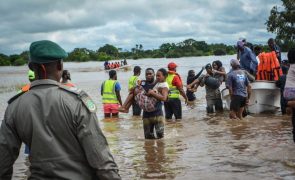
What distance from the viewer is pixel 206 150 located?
879 centimetres

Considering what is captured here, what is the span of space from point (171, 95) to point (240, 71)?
6.81 ft

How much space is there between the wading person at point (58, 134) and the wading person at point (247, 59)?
38.4 ft

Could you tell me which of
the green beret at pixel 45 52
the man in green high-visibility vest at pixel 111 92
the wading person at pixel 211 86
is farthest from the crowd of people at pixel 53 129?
the wading person at pixel 211 86

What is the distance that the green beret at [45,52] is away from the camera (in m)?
2.76

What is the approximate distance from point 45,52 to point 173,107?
10.6m

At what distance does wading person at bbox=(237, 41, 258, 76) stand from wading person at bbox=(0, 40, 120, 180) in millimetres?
11719

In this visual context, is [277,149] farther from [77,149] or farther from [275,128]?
[77,149]

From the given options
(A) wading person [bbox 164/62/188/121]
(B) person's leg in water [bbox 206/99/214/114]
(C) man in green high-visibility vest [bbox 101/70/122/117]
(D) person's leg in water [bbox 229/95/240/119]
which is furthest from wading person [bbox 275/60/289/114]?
(C) man in green high-visibility vest [bbox 101/70/122/117]

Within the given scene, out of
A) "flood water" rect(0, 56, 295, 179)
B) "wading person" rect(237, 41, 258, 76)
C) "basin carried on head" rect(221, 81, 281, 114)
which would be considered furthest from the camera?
"wading person" rect(237, 41, 258, 76)

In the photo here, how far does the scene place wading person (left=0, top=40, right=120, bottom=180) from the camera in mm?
2611

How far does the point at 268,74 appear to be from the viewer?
14.2 metres

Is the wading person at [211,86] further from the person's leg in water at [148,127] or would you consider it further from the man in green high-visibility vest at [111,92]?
the person's leg in water at [148,127]

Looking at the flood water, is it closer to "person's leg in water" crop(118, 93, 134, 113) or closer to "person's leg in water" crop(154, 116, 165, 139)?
"person's leg in water" crop(154, 116, 165, 139)

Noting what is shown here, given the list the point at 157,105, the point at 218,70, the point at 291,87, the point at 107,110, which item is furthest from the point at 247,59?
the point at 291,87
